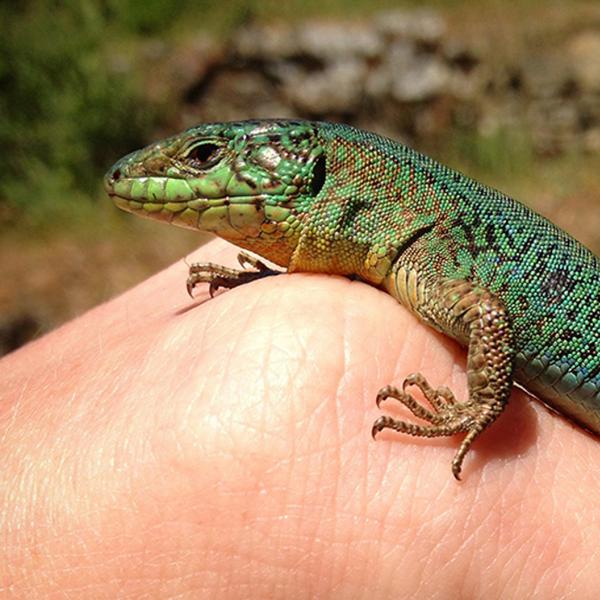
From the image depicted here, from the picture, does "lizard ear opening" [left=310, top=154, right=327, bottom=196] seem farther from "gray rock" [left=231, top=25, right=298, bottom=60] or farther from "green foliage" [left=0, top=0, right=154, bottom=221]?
"gray rock" [left=231, top=25, right=298, bottom=60]

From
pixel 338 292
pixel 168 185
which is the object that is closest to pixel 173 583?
pixel 338 292

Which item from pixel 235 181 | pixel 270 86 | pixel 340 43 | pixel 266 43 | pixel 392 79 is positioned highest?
pixel 235 181

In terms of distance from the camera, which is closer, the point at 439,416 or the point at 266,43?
the point at 439,416

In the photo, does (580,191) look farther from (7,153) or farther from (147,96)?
(7,153)

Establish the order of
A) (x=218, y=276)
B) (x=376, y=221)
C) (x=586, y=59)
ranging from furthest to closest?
(x=586, y=59), (x=218, y=276), (x=376, y=221)

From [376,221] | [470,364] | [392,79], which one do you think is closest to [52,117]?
[392,79]

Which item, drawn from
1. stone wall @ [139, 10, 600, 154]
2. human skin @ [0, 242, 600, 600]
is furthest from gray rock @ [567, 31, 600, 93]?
human skin @ [0, 242, 600, 600]

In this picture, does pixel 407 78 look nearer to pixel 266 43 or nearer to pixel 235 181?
pixel 266 43
